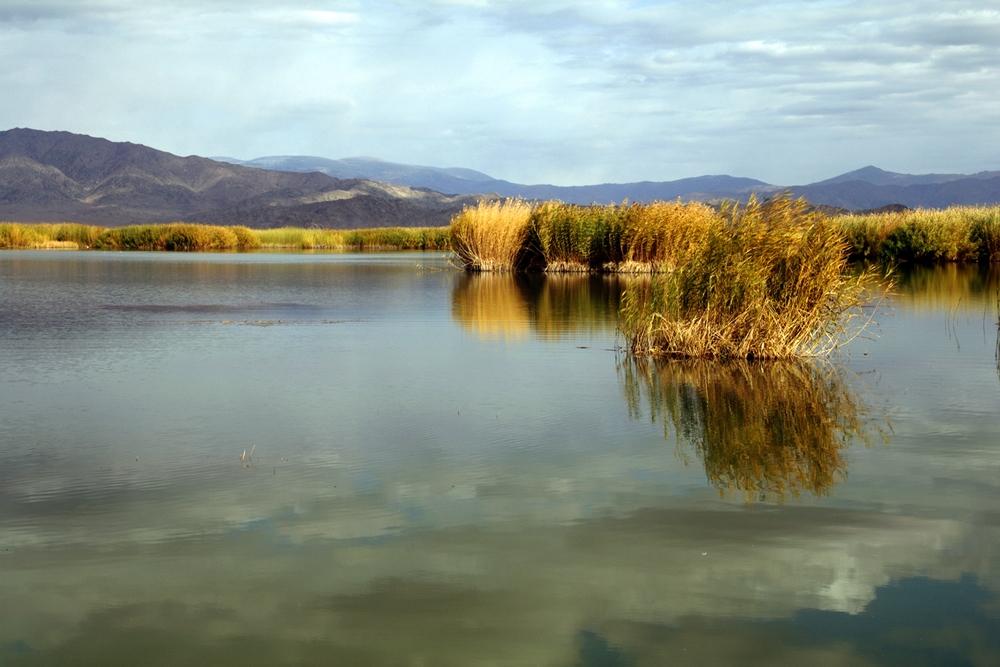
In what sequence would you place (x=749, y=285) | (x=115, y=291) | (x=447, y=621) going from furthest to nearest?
(x=115, y=291), (x=749, y=285), (x=447, y=621)

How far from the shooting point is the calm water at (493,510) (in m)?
3.11

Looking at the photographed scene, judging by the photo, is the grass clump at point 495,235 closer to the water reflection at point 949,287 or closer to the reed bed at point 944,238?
the water reflection at point 949,287

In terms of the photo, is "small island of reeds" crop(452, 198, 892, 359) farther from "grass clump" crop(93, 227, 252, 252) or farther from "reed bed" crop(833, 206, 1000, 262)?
"grass clump" crop(93, 227, 252, 252)

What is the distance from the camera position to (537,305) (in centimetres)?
1462

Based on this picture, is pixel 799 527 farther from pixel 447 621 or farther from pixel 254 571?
pixel 254 571

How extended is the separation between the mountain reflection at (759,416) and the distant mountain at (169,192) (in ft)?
402

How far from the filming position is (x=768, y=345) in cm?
910

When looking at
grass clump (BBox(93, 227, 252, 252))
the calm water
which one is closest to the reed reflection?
the calm water

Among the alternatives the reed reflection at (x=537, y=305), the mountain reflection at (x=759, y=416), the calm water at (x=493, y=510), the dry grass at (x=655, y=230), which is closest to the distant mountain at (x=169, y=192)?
the dry grass at (x=655, y=230)

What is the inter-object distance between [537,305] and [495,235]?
10.2m

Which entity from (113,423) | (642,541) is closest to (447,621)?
(642,541)

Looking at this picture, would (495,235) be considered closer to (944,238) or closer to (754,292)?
(944,238)

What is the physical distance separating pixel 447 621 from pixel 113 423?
353 centimetres

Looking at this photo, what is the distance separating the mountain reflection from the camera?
196 inches
